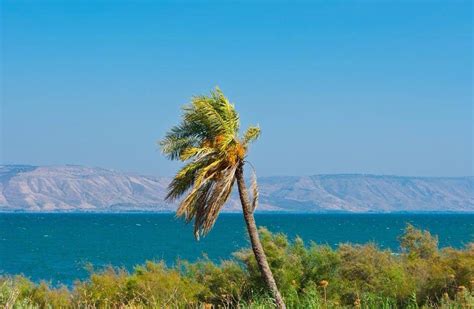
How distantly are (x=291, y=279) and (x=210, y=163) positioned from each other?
6.84 meters

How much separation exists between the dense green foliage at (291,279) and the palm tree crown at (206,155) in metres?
3.90

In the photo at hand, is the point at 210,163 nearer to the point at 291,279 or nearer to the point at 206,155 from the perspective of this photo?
the point at 206,155

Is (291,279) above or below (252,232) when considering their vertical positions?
below

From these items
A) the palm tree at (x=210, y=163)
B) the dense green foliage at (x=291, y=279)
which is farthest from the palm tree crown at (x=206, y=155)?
the dense green foliage at (x=291, y=279)

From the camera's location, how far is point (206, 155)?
25969 mm

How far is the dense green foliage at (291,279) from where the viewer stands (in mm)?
27609

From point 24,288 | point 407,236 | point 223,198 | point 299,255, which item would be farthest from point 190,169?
point 407,236

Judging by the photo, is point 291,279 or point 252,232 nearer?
point 252,232

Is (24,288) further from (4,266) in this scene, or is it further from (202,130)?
(4,266)

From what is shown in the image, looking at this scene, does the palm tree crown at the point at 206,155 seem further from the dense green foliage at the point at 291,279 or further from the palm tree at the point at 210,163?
the dense green foliage at the point at 291,279

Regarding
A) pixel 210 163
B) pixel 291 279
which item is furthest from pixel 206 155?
pixel 291 279

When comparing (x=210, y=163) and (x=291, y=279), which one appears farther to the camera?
Result: (x=291, y=279)

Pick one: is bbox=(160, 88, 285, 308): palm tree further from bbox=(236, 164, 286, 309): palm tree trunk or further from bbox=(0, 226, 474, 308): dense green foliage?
bbox=(0, 226, 474, 308): dense green foliage

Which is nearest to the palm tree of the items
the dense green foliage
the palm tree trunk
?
the palm tree trunk
